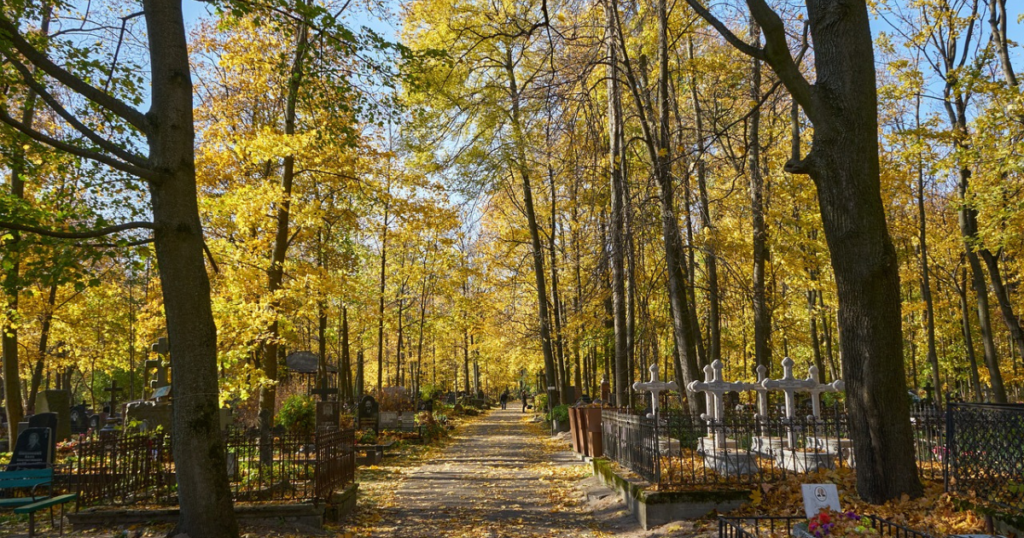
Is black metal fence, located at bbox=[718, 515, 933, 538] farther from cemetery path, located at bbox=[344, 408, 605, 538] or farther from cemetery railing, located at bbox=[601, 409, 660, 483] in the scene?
cemetery path, located at bbox=[344, 408, 605, 538]

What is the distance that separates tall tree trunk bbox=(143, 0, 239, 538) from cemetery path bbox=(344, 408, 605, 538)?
2.31m

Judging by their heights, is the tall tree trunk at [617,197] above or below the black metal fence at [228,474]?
above

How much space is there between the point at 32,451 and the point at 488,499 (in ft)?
22.1

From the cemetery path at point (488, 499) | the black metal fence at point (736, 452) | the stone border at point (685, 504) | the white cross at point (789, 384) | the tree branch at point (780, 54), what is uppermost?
the tree branch at point (780, 54)

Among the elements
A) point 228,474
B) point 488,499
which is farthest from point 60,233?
point 488,499

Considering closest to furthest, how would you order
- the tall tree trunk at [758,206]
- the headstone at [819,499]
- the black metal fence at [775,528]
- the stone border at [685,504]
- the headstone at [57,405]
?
the black metal fence at [775,528], the headstone at [819,499], the stone border at [685,504], the tall tree trunk at [758,206], the headstone at [57,405]

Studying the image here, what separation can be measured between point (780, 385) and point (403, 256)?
1991cm

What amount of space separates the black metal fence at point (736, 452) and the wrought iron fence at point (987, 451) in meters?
1.21

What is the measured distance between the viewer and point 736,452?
9281 mm

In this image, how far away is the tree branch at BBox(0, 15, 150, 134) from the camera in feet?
22.0

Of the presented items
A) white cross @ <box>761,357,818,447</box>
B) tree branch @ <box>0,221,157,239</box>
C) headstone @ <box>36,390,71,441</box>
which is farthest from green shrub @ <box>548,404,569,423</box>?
tree branch @ <box>0,221,157,239</box>

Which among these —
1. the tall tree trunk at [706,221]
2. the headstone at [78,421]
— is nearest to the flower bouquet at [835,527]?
the tall tree trunk at [706,221]

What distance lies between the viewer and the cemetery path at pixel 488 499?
29.0 ft

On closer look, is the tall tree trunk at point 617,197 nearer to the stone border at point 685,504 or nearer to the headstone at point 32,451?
the stone border at point 685,504
